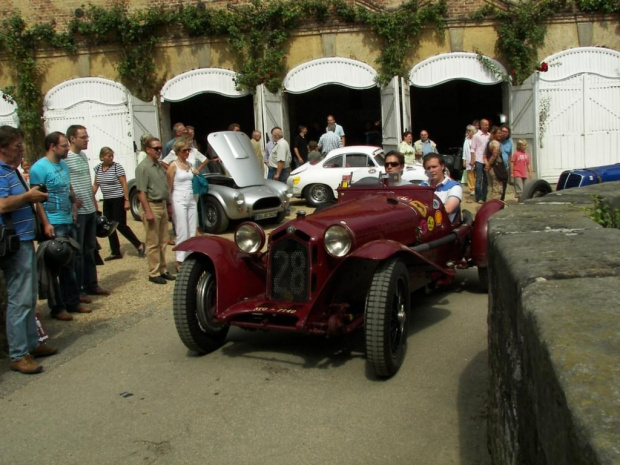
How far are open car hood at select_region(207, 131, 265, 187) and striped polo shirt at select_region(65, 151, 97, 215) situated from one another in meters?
3.90

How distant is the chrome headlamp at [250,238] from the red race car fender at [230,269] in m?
0.05

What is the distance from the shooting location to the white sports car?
48.6 feet

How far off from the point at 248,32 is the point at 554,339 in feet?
55.1

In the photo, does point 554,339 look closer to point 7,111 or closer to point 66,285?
point 66,285

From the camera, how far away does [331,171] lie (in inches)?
588

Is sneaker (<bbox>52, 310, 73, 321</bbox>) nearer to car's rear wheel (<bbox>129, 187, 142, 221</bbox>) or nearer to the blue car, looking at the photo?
car's rear wheel (<bbox>129, 187, 142, 221</bbox>)

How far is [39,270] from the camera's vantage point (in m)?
6.11

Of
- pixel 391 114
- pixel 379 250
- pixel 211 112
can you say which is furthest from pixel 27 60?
pixel 379 250

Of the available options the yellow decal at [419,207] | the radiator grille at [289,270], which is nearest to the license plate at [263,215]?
the yellow decal at [419,207]

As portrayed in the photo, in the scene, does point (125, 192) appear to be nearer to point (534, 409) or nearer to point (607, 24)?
point (534, 409)

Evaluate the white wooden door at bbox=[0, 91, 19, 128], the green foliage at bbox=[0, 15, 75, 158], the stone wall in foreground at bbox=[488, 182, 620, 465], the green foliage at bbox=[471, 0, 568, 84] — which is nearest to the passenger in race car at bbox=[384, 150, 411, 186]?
the stone wall in foreground at bbox=[488, 182, 620, 465]

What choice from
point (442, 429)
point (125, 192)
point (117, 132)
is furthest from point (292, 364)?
point (117, 132)

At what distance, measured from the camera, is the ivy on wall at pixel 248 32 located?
55.9 ft

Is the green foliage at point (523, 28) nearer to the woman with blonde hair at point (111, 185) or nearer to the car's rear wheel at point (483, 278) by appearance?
the woman with blonde hair at point (111, 185)
